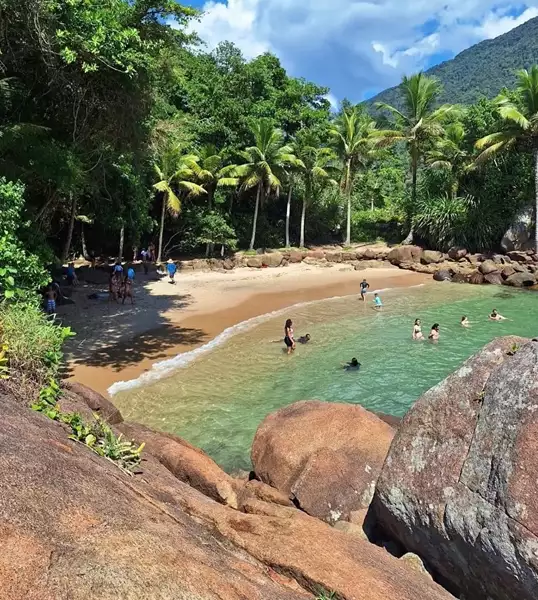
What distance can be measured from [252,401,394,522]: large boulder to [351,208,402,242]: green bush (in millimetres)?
38526

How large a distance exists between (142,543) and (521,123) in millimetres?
33459

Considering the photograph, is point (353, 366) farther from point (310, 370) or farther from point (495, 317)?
point (495, 317)

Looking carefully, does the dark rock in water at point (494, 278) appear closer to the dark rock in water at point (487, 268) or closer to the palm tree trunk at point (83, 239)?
the dark rock in water at point (487, 268)

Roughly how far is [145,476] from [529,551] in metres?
3.76

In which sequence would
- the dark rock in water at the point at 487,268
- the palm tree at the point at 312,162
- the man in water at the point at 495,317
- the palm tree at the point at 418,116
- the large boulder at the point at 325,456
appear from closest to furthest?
the large boulder at the point at 325,456 → the man in water at the point at 495,317 → the dark rock in water at the point at 487,268 → the palm tree at the point at 312,162 → the palm tree at the point at 418,116

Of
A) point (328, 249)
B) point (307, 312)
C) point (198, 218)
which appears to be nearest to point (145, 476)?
point (307, 312)

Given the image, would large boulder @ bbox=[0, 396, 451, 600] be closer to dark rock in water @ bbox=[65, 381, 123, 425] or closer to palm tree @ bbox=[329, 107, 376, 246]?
dark rock in water @ bbox=[65, 381, 123, 425]

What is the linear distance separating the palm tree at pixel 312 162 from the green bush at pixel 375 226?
763 centimetres

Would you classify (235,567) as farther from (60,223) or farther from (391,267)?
(391,267)

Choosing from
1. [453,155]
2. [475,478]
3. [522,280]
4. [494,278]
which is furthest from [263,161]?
[475,478]

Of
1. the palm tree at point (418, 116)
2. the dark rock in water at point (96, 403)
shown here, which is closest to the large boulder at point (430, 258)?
the palm tree at point (418, 116)

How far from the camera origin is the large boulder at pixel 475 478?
4.31 m

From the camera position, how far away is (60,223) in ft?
84.9

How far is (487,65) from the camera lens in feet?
516
